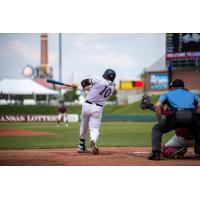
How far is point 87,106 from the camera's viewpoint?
9.34 meters

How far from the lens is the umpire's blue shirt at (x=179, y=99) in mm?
8375

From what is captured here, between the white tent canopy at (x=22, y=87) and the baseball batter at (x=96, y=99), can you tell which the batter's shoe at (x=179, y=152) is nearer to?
the baseball batter at (x=96, y=99)

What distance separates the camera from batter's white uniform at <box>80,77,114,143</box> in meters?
9.23

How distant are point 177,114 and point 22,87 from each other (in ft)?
16.2

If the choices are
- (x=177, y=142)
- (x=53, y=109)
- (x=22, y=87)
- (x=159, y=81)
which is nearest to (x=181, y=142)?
(x=177, y=142)

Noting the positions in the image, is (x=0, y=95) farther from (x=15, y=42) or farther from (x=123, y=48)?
(x=123, y=48)

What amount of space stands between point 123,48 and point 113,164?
2.76 meters

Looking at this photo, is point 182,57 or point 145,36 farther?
point 182,57

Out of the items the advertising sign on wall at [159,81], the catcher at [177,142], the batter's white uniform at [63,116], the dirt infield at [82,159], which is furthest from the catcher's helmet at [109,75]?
the batter's white uniform at [63,116]

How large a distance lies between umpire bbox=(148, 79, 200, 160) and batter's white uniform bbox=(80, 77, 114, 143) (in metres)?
1.18

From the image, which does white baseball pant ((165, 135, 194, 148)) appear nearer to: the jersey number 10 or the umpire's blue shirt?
the umpire's blue shirt

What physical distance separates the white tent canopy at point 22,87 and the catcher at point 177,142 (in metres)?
2.75

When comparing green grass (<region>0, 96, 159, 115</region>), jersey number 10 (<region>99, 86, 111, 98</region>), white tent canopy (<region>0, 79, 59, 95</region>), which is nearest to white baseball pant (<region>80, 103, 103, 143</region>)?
jersey number 10 (<region>99, 86, 111, 98</region>)
